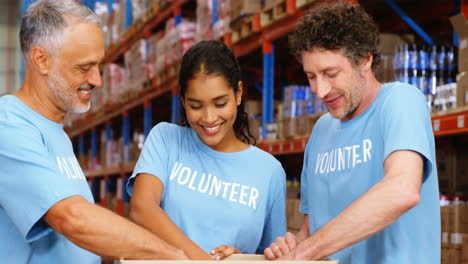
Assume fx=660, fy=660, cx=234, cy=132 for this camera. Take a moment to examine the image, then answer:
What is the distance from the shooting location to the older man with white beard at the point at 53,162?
1791 millimetres

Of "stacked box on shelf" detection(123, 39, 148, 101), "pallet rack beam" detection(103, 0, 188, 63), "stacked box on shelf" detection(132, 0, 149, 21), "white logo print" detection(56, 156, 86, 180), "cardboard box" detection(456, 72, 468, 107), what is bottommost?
"white logo print" detection(56, 156, 86, 180)

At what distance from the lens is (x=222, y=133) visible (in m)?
2.39

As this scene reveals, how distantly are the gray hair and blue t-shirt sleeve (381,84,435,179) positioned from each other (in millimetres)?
977

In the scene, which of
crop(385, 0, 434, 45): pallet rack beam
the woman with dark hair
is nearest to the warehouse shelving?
crop(385, 0, 434, 45): pallet rack beam

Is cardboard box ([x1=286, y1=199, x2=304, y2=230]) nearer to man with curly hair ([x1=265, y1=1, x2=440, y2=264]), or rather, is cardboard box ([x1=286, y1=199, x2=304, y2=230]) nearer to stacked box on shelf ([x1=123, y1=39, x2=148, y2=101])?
man with curly hair ([x1=265, y1=1, x2=440, y2=264])

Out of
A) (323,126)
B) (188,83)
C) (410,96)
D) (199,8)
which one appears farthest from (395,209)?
(199,8)

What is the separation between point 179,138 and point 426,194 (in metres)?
0.94

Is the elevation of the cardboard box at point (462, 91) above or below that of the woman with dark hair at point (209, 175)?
above

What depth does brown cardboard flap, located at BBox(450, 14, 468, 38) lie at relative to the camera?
130 inches

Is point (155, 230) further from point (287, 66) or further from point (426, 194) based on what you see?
point (287, 66)

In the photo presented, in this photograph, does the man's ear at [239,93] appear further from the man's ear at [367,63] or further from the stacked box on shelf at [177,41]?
the stacked box on shelf at [177,41]

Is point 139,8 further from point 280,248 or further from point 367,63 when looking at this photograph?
point 280,248

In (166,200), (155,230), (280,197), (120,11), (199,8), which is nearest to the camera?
(155,230)

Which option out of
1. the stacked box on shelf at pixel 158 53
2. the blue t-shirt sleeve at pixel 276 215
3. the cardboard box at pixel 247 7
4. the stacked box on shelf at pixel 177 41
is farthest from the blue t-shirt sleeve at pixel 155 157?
the stacked box on shelf at pixel 158 53
